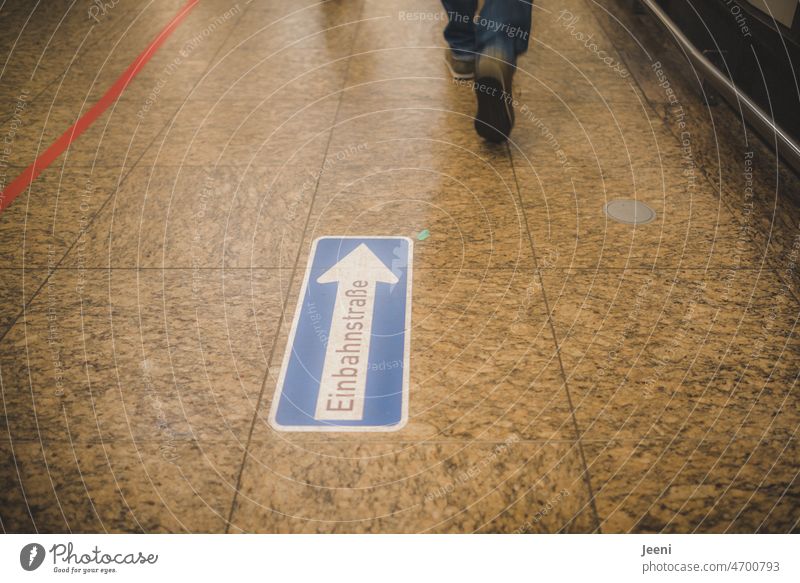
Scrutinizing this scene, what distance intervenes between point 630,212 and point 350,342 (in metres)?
1.05

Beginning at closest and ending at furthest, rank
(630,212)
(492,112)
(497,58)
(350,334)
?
(350,334) → (630,212) → (497,58) → (492,112)

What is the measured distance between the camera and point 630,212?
7.16ft

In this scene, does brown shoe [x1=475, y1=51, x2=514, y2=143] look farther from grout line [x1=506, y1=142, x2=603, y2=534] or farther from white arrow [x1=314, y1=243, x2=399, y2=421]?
white arrow [x1=314, y1=243, x2=399, y2=421]

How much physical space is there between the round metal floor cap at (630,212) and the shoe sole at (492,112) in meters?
0.52

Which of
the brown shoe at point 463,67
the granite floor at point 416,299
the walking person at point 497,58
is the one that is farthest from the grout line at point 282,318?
the walking person at point 497,58

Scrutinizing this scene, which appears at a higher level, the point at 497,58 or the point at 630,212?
the point at 497,58

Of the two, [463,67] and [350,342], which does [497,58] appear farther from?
[350,342]

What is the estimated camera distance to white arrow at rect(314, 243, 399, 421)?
5.04 ft

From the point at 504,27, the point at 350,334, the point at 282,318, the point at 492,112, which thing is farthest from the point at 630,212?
the point at 282,318

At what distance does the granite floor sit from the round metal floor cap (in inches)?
1.1

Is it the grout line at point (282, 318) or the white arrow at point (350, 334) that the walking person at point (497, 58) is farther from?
the white arrow at point (350, 334)

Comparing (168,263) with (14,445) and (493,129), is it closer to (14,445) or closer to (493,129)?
(14,445)

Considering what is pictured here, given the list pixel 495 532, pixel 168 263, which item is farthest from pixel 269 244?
pixel 495 532

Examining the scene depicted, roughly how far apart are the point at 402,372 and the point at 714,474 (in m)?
Answer: 0.69
